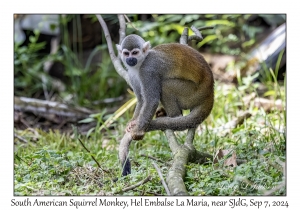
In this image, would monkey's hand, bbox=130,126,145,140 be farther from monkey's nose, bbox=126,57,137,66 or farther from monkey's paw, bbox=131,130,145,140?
monkey's nose, bbox=126,57,137,66

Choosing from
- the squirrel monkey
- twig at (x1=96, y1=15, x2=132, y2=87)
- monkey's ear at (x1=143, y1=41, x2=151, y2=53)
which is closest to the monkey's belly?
the squirrel monkey

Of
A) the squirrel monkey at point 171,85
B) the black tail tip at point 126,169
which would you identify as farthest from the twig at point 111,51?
the black tail tip at point 126,169

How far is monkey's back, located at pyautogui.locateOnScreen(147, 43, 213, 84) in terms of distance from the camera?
5422 mm

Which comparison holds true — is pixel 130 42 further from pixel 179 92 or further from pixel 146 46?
pixel 179 92

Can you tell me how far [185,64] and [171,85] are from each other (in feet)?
1.07

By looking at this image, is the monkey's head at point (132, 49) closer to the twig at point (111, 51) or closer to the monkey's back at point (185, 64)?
the monkey's back at point (185, 64)

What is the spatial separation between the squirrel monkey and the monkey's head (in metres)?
0.04

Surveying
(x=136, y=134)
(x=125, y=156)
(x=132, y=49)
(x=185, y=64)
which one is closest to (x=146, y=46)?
(x=132, y=49)

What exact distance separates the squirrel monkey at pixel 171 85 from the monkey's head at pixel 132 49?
0.04 meters

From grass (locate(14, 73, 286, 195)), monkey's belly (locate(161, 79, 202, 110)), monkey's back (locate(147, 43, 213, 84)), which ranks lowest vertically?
grass (locate(14, 73, 286, 195))

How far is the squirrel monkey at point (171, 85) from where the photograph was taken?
5328 millimetres

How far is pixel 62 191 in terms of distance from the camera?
4.21 meters

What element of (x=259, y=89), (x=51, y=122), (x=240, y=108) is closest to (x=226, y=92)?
(x=240, y=108)

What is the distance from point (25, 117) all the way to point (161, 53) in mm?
4343
